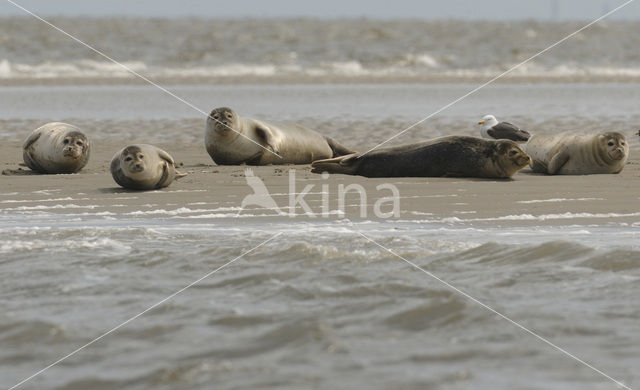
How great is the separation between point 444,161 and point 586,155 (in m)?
1.47

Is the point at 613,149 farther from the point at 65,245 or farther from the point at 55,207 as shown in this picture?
the point at 65,245

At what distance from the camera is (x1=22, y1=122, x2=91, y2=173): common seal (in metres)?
9.73

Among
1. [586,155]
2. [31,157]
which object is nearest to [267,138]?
[31,157]

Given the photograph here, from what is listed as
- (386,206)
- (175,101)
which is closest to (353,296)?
(386,206)

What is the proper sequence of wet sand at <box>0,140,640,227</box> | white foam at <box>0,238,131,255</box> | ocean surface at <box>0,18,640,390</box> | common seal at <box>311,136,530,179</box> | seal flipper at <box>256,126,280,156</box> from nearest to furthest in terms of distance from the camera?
1. ocean surface at <box>0,18,640,390</box>
2. white foam at <box>0,238,131,255</box>
3. wet sand at <box>0,140,640,227</box>
4. common seal at <box>311,136,530,179</box>
5. seal flipper at <box>256,126,280,156</box>

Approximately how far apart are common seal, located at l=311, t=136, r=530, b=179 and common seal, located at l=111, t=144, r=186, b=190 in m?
1.65

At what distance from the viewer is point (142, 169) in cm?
859

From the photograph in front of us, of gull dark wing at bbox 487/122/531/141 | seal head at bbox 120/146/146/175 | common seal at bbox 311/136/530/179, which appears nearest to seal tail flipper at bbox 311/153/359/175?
common seal at bbox 311/136/530/179

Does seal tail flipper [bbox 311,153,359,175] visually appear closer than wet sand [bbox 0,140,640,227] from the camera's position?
No

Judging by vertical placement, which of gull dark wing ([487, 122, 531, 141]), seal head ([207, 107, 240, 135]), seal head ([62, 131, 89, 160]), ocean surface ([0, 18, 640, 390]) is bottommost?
ocean surface ([0, 18, 640, 390])

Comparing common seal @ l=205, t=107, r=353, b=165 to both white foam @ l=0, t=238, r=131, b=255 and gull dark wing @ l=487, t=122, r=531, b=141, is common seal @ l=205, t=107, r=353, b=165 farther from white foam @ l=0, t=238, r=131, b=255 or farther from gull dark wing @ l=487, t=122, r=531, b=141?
white foam @ l=0, t=238, r=131, b=255

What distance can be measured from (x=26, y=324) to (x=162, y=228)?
2.51m

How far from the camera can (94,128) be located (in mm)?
16281

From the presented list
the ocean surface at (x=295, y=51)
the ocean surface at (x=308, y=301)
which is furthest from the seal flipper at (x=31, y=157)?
the ocean surface at (x=295, y=51)
